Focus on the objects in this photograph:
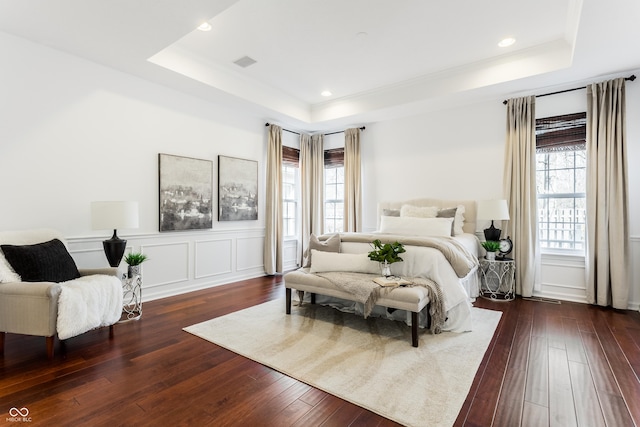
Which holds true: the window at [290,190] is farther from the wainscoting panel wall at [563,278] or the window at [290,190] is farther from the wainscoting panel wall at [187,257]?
the wainscoting panel wall at [563,278]

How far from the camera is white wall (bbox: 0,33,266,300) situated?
3.13 meters

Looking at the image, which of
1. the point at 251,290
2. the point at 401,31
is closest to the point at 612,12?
the point at 401,31

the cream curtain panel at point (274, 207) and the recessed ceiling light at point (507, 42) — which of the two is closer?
the recessed ceiling light at point (507, 42)

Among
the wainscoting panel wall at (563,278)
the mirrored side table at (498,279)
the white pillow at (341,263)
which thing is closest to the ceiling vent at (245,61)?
the white pillow at (341,263)

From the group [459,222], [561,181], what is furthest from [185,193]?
[561,181]

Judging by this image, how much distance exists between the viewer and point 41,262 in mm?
2729

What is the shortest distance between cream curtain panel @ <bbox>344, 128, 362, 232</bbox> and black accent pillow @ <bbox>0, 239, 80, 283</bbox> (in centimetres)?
418

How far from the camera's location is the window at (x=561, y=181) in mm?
4168

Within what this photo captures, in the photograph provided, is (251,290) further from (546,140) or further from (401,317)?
(546,140)

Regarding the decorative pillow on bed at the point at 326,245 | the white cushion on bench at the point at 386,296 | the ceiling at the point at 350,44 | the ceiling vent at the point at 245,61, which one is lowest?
the white cushion on bench at the point at 386,296

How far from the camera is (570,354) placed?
8.52ft

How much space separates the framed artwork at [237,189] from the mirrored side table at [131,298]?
159cm

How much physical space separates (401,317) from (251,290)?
2292 millimetres

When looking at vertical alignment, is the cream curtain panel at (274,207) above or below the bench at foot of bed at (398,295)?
above
